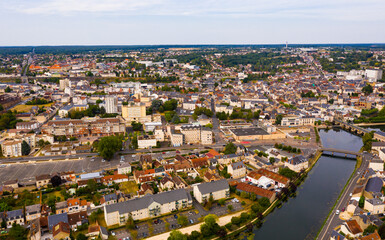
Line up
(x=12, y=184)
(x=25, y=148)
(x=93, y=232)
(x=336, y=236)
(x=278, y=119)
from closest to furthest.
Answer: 1. (x=336, y=236)
2. (x=93, y=232)
3. (x=12, y=184)
4. (x=25, y=148)
5. (x=278, y=119)

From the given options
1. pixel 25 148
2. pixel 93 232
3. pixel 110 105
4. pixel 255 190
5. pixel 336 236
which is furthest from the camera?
pixel 110 105

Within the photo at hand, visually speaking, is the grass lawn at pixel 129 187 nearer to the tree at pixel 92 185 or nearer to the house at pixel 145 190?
the house at pixel 145 190

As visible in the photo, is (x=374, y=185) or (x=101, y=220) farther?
(x=374, y=185)

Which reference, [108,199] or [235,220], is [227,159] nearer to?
[235,220]

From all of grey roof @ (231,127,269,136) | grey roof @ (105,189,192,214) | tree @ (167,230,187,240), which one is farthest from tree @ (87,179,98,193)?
grey roof @ (231,127,269,136)

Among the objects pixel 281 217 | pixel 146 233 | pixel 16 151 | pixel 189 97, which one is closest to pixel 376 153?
pixel 281 217

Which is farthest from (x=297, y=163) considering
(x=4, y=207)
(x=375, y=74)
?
(x=375, y=74)

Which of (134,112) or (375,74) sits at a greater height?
(375,74)
